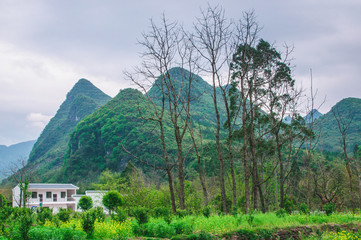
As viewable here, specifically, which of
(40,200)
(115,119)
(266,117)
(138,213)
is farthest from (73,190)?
(138,213)

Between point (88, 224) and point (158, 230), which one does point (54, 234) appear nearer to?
point (88, 224)

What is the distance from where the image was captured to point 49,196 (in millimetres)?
39125

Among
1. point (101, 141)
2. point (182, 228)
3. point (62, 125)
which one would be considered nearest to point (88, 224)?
point (182, 228)

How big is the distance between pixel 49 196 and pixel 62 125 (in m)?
89.3

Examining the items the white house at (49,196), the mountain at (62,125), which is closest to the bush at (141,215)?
the white house at (49,196)

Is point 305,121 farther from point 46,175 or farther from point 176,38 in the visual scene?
point 46,175

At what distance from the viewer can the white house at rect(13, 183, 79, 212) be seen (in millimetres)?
37306

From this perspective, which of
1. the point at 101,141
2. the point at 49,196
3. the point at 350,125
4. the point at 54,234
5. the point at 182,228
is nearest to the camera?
the point at 54,234

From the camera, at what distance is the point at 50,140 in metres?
115

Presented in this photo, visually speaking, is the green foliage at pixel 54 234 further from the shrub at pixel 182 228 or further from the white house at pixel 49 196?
the white house at pixel 49 196

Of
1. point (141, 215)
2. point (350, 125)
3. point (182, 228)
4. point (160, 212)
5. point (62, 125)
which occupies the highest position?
point (62, 125)

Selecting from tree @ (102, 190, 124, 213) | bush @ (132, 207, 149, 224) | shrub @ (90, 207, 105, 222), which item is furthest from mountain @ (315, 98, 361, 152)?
shrub @ (90, 207, 105, 222)

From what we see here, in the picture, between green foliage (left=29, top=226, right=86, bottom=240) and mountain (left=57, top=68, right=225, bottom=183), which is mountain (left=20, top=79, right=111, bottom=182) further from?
green foliage (left=29, top=226, right=86, bottom=240)

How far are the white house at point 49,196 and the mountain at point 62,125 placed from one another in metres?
42.0
